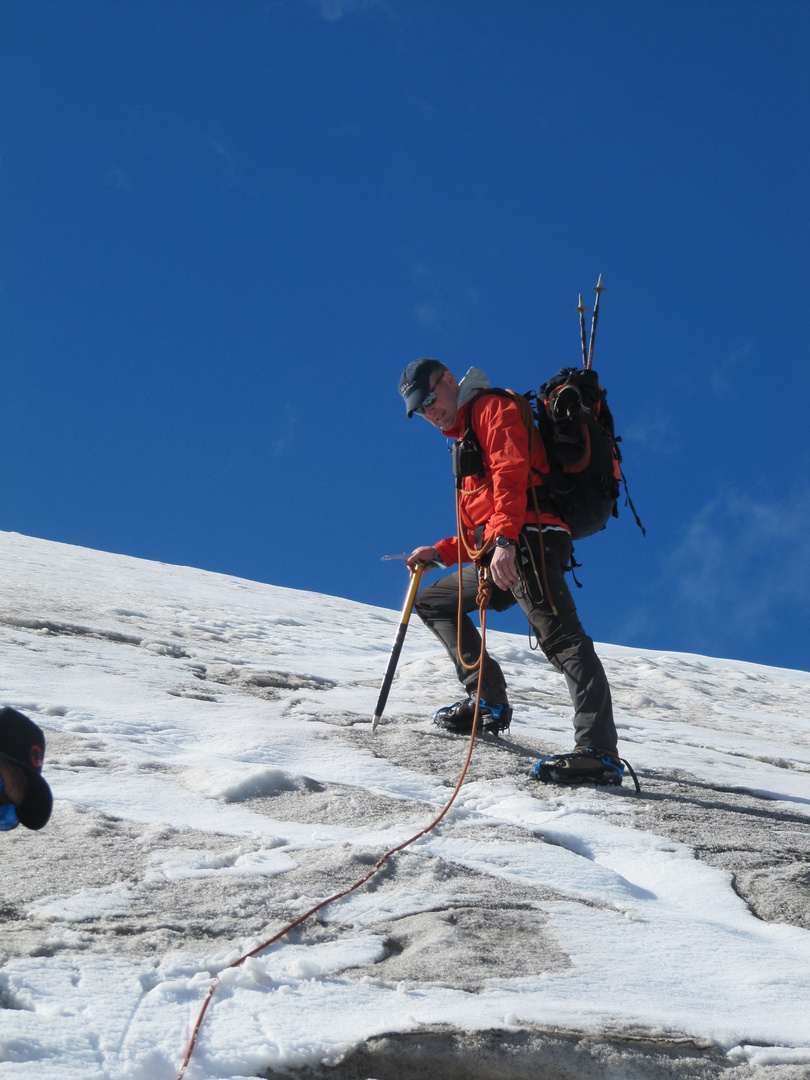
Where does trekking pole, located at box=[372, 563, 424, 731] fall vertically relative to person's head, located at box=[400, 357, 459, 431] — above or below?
below

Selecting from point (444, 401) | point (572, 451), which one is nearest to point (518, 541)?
point (572, 451)

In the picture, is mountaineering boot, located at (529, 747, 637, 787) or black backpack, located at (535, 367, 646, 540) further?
black backpack, located at (535, 367, 646, 540)

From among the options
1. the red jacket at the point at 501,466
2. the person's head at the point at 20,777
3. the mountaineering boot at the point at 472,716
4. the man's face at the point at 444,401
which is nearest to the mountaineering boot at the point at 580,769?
the mountaineering boot at the point at 472,716

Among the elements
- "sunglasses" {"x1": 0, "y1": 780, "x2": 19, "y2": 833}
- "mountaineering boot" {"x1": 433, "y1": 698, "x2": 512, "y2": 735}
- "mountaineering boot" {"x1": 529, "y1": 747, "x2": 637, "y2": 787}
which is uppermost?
"mountaineering boot" {"x1": 433, "y1": 698, "x2": 512, "y2": 735}

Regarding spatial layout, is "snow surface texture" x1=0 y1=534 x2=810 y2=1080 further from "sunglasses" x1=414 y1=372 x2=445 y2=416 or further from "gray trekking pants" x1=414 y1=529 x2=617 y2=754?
"sunglasses" x1=414 y1=372 x2=445 y2=416

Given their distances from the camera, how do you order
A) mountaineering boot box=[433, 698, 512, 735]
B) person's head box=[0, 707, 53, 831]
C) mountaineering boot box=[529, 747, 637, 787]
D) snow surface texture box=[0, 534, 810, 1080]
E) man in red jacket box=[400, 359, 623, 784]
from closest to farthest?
1. snow surface texture box=[0, 534, 810, 1080]
2. person's head box=[0, 707, 53, 831]
3. mountaineering boot box=[529, 747, 637, 787]
4. man in red jacket box=[400, 359, 623, 784]
5. mountaineering boot box=[433, 698, 512, 735]

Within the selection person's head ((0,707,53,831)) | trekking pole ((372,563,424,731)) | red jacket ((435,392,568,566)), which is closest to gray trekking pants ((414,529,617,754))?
red jacket ((435,392,568,566))

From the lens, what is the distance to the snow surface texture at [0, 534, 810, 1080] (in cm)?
146

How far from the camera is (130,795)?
2.82 metres

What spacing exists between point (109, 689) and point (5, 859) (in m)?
2.40

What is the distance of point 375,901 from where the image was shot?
6.87 ft

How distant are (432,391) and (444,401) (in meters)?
0.08

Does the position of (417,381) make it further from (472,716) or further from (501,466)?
(472,716)

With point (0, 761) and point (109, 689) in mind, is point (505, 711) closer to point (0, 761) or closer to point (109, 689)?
point (109, 689)
